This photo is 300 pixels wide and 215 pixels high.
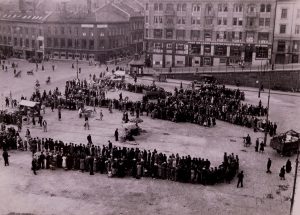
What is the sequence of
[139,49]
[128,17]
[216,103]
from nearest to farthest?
1. [216,103]
2. [128,17]
3. [139,49]

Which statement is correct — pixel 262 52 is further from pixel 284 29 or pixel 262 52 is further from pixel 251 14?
pixel 251 14

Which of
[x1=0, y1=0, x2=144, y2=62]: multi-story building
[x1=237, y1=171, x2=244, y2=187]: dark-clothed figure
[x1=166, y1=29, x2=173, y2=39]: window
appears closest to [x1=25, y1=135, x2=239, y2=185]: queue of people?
[x1=237, y1=171, x2=244, y2=187]: dark-clothed figure

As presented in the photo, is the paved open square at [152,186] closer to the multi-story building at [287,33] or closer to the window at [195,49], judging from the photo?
the multi-story building at [287,33]

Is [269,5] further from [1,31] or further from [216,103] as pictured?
[1,31]

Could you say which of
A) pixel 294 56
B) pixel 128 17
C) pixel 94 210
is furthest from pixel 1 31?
pixel 94 210

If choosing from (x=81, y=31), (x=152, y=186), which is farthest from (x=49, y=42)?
(x=152, y=186)

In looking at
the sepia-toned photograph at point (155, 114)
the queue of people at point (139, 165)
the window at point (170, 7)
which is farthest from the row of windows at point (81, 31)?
the queue of people at point (139, 165)
